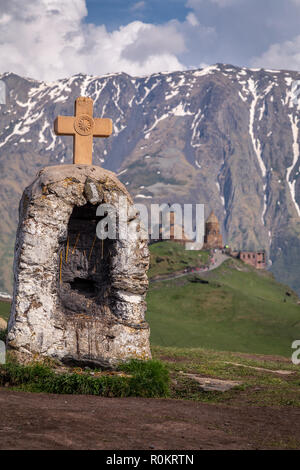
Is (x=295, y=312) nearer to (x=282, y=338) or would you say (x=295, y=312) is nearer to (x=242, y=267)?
(x=282, y=338)

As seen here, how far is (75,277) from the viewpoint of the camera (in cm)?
2017

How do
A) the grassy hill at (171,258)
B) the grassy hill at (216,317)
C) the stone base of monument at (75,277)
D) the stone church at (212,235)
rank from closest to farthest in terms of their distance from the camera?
the stone base of monument at (75,277)
the grassy hill at (216,317)
the grassy hill at (171,258)
the stone church at (212,235)

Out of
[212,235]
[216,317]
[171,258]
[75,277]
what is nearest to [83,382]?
[75,277]

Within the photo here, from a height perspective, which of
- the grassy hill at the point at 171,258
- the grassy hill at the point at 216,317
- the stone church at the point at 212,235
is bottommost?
the grassy hill at the point at 216,317

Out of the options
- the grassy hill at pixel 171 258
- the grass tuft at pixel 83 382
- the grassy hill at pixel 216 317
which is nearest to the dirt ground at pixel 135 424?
the grass tuft at pixel 83 382

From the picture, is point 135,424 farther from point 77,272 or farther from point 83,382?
point 77,272

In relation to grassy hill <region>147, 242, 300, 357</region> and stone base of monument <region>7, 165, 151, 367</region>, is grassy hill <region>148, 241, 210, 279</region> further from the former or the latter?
stone base of monument <region>7, 165, 151, 367</region>

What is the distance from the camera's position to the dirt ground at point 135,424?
895 cm

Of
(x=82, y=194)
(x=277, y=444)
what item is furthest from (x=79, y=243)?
(x=277, y=444)

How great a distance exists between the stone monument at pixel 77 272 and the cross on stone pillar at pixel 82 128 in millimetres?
35

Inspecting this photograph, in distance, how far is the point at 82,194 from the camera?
61.3ft

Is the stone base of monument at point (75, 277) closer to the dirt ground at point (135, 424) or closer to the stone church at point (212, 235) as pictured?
the dirt ground at point (135, 424)
